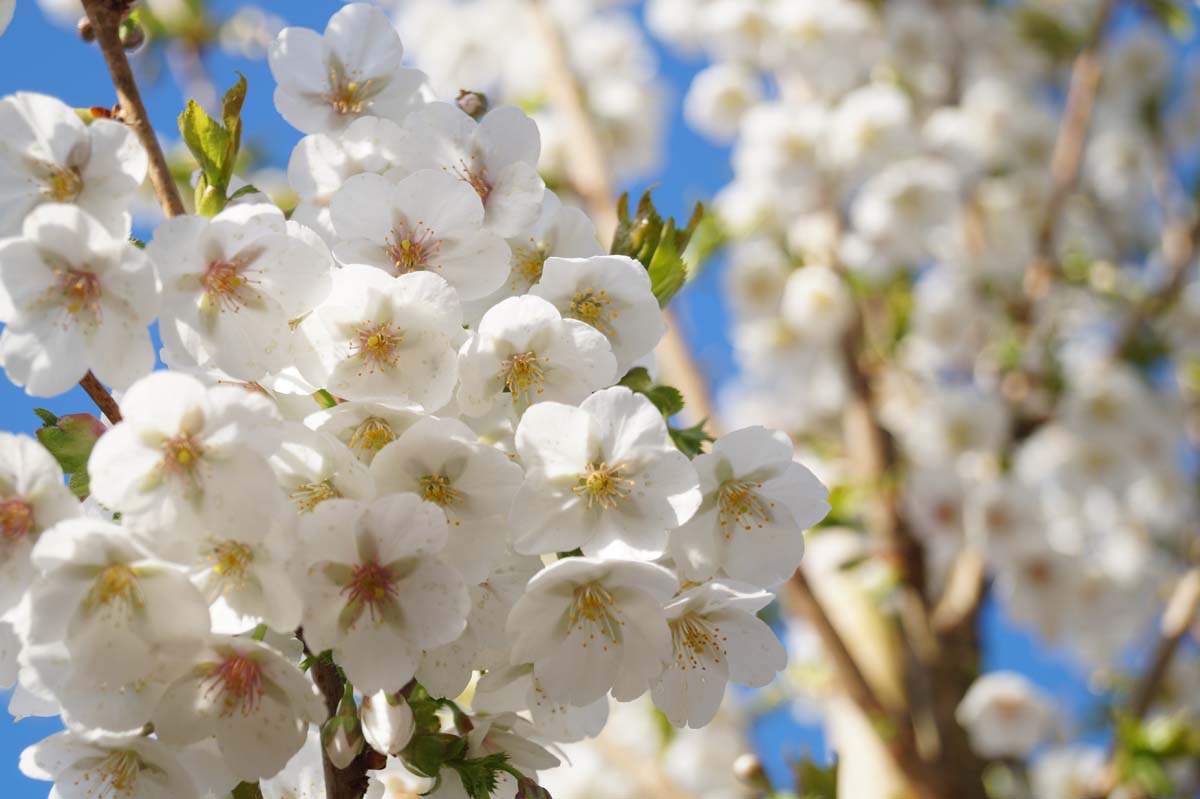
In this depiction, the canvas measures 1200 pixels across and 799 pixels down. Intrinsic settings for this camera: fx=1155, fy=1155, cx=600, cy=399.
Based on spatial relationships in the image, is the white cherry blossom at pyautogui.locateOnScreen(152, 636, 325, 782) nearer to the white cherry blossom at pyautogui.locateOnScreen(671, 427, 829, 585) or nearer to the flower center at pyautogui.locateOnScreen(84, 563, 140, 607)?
the flower center at pyautogui.locateOnScreen(84, 563, 140, 607)

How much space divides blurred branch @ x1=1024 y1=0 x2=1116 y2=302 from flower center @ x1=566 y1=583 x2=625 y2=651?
3145 mm

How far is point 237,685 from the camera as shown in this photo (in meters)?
0.89

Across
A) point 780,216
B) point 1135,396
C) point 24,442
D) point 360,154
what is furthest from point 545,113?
point 24,442

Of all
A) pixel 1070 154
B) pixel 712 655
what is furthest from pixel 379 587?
pixel 1070 154

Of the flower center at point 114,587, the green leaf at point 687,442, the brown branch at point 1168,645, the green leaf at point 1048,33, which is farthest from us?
the green leaf at point 1048,33

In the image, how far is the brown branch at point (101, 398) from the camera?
0.97 m

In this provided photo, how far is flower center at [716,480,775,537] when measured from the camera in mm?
1033

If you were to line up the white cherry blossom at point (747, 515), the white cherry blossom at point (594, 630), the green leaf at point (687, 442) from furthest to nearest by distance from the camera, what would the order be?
the green leaf at point (687, 442) → the white cherry blossom at point (747, 515) → the white cherry blossom at point (594, 630)

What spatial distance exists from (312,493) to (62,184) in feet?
1.09

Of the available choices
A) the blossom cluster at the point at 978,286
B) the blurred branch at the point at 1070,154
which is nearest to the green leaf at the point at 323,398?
the blossom cluster at the point at 978,286

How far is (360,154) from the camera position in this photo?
1.06 metres

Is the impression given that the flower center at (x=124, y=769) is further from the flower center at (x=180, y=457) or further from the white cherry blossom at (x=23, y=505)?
the flower center at (x=180, y=457)

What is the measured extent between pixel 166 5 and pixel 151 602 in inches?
159

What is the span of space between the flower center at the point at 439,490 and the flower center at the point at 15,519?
0.29 metres
